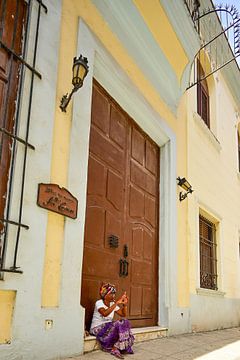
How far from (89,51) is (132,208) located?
2163mm

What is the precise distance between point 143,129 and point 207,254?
128 inches

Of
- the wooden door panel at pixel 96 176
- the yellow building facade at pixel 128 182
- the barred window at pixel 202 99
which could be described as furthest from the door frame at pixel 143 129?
the barred window at pixel 202 99

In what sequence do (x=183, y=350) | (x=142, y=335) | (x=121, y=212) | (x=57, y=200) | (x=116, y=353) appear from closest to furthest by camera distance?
(x=57, y=200) → (x=116, y=353) → (x=183, y=350) → (x=142, y=335) → (x=121, y=212)

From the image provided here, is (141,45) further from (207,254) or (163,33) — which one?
(207,254)

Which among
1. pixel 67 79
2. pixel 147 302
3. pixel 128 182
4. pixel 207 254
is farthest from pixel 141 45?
pixel 207 254

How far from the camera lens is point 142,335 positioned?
497cm

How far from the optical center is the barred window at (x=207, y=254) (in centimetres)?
777

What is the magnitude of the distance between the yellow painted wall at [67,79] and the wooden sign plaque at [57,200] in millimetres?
78

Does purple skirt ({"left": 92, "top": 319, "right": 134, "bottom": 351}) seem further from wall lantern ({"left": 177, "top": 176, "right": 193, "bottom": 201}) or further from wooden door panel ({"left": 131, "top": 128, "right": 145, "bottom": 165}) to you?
wall lantern ({"left": 177, "top": 176, "right": 193, "bottom": 201})

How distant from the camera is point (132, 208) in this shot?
18.5 feet

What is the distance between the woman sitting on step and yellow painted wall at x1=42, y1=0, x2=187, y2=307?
0.69 meters

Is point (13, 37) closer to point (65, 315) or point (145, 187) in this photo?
point (65, 315)

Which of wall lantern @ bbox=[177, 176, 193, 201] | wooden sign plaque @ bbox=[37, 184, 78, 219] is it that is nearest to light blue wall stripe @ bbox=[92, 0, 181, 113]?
wall lantern @ bbox=[177, 176, 193, 201]

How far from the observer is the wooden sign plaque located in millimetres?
3543
